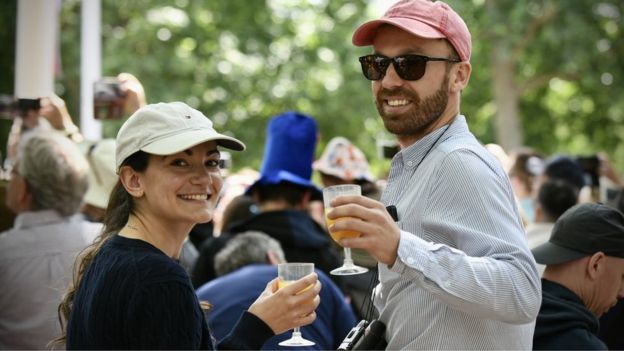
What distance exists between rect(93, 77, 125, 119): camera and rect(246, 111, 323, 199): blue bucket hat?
0.96m

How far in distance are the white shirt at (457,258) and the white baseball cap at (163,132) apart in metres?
0.64

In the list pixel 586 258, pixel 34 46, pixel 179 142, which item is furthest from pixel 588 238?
pixel 34 46

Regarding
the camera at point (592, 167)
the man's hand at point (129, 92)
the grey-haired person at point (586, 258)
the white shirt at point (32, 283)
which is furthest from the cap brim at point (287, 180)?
the camera at point (592, 167)

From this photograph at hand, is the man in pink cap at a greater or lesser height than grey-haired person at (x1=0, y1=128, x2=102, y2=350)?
greater

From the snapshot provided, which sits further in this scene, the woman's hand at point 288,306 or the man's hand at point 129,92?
the man's hand at point 129,92

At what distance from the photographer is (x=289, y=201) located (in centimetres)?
575

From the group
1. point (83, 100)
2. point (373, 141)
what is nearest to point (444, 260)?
point (83, 100)

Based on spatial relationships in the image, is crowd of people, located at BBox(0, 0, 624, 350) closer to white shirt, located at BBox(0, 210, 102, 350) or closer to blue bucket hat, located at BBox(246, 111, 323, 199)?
white shirt, located at BBox(0, 210, 102, 350)

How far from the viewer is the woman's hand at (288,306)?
2896 millimetres

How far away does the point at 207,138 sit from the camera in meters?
2.79

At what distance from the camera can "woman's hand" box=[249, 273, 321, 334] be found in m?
2.90

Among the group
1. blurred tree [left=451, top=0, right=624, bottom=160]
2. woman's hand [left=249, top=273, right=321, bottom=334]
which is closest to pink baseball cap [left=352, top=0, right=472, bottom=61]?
woman's hand [left=249, top=273, right=321, bottom=334]

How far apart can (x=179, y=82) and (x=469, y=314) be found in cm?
1303

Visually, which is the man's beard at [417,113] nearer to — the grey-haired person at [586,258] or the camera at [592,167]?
the grey-haired person at [586,258]
